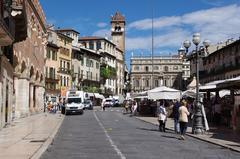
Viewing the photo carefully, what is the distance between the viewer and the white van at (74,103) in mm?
56094

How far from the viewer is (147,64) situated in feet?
566

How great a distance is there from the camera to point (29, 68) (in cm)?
4462

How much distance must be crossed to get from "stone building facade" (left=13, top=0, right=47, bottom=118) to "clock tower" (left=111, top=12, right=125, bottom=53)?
99.8m

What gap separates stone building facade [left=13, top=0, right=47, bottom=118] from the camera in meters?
39.8

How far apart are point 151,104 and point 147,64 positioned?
120 metres

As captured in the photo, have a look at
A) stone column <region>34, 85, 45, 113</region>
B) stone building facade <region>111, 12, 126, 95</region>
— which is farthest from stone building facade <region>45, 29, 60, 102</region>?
stone building facade <region>111, 12, 126, 95</region>

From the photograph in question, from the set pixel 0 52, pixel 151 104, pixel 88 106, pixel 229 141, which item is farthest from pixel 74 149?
pixel 88 106

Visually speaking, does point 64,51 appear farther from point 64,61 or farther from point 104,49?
point 104,49

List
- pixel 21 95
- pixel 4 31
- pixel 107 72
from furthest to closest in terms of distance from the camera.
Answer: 1. pixel 107 72
2. pixel 21 95
3. pixel 4 31

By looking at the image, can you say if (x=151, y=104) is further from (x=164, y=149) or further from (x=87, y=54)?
(x=87, y=54)

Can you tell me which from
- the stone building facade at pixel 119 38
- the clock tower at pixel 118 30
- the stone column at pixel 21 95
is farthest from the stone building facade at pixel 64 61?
the clock tower at pixel 118 30

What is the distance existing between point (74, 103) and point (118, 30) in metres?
105

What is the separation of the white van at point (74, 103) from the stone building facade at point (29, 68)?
3176mm

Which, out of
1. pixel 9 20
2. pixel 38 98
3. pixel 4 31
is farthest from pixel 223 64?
pixel 4 31
